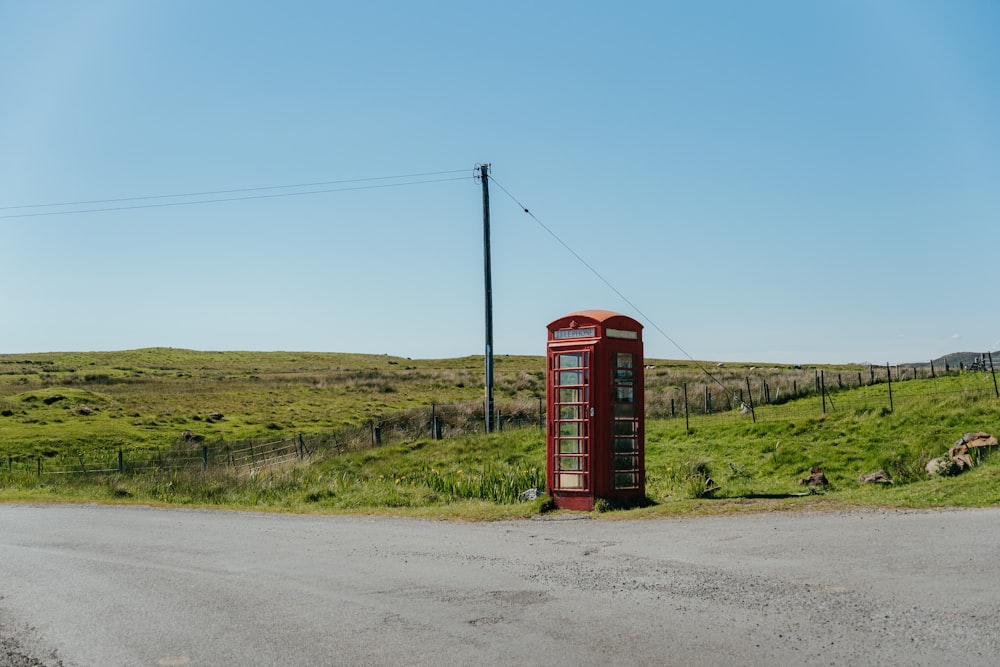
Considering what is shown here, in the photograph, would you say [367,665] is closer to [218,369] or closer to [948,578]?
[948,578]

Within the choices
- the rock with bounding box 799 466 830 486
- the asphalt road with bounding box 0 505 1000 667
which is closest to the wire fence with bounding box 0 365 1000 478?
the rock with bounding box 799 466 830 486

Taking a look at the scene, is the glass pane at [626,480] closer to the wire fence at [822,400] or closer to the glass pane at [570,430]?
the glass pane at [570,430]

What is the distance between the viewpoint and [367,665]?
7.00 metres

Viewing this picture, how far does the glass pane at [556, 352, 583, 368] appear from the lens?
53.4ft

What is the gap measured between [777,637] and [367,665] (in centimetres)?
302

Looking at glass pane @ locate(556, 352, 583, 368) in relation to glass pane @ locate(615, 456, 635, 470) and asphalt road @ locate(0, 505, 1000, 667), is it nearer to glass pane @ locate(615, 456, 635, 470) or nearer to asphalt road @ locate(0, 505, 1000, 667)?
glass pane @ locate(615, 456, 635, 470)

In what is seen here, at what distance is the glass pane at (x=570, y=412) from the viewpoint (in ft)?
53.4

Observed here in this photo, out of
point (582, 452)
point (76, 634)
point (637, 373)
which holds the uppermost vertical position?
point (637, 373)

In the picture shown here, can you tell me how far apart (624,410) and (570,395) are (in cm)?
96

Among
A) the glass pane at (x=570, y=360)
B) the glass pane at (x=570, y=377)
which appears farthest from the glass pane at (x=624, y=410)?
the glass pane at (x=570, y=360)

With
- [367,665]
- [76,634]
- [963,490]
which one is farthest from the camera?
[963,490]

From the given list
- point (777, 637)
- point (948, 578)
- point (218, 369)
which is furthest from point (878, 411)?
point (218, 369)

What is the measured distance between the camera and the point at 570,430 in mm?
16375

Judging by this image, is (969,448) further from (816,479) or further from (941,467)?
(816,479)
